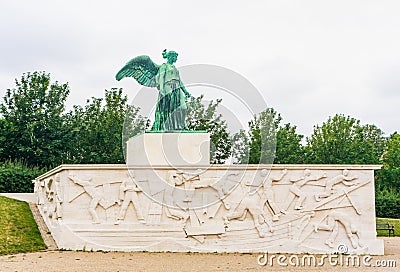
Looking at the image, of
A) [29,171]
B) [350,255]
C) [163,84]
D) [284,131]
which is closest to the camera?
[350,255]

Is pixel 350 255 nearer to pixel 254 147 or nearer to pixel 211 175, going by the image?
pixel 211 175

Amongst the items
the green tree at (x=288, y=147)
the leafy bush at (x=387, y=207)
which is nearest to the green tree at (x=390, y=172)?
the leafy bush at (x=387, y=207)

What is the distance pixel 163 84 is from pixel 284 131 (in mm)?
19632

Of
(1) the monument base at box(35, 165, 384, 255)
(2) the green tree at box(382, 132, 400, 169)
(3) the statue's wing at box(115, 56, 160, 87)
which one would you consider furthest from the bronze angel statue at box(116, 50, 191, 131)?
(2) the green tree at box(382, 132, 400, 169)

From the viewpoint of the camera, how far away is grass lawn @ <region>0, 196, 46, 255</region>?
13.2m

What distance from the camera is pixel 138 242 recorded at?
13.5m

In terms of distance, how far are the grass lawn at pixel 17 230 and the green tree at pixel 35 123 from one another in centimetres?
1293

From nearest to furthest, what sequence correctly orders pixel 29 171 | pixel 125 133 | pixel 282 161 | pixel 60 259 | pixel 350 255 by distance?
pixel 60 259 → pixel 350 255 → pixel 29 171 → pixel 125 133 → pixel 282 161

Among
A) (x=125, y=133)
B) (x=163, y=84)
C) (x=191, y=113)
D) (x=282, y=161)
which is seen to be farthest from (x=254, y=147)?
(x=163, y=84)

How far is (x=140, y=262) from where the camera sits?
37.5ft

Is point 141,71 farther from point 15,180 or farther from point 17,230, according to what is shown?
point 15,180

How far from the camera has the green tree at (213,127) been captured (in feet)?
103

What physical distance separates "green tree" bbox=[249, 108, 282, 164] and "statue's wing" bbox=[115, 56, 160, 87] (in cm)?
1345

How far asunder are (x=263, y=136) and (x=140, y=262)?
2196 centimetres
